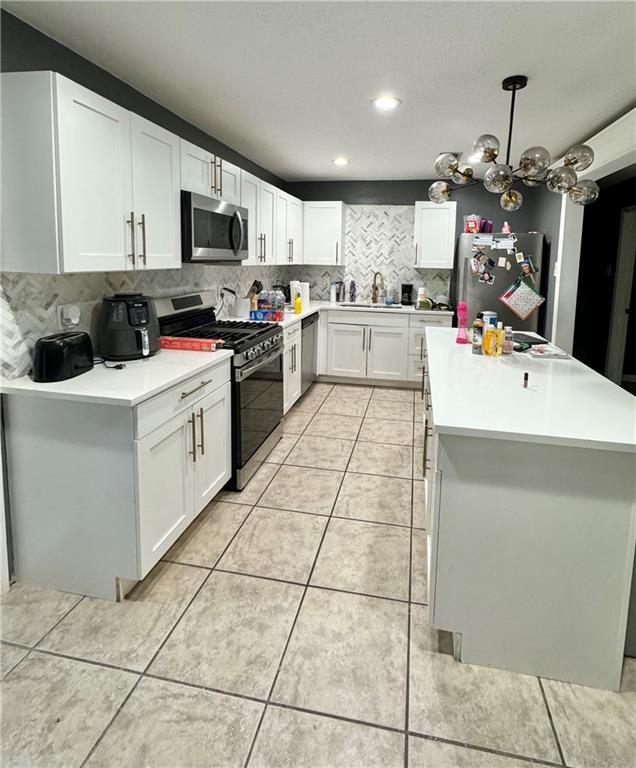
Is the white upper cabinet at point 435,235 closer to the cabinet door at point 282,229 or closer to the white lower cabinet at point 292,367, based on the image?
the cabinet door at point 282,229

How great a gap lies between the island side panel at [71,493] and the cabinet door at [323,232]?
4.07m

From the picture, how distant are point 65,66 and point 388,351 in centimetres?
387

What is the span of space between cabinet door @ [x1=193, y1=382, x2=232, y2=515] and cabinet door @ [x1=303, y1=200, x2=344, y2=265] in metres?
3.20

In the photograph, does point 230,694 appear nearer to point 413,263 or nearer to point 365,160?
point 365,160

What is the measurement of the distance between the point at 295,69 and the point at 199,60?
44 centimetres

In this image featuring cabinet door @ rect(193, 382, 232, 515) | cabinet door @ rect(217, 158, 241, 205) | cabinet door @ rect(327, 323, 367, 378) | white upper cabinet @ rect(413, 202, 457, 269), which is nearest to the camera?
cabinet door @ rect(193, 382, 232, 515)

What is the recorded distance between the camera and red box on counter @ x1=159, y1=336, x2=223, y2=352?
2.78m

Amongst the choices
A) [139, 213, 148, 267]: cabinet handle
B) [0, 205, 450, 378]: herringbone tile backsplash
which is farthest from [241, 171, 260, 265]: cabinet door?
[139, 213, 148, 267]: cabinet handle

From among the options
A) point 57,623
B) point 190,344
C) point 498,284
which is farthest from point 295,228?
point 57,623

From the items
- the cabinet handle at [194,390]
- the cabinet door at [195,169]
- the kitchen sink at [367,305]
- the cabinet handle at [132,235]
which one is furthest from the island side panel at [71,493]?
the kitchen sink at [367,305]

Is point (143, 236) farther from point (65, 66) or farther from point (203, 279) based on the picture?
point (203, 279)

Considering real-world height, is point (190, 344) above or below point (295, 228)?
below

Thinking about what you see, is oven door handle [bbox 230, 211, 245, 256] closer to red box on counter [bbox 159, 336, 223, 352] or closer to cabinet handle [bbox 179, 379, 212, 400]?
red box on counter [bbox 159, 336, 223, 352]

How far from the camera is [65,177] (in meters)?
1.86
